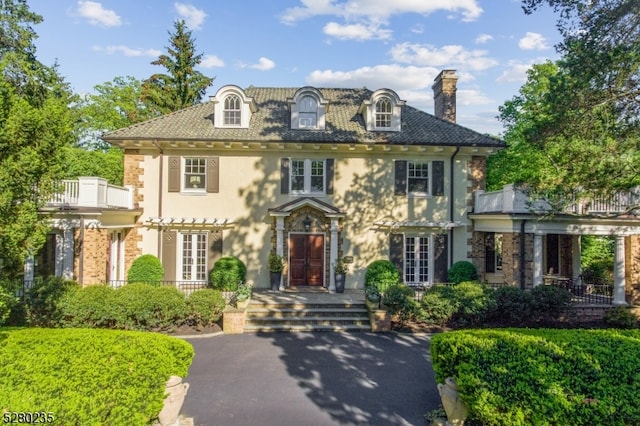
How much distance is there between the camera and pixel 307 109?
17.2 meters

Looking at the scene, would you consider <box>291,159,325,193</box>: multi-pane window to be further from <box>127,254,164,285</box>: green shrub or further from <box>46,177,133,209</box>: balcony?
<box>46,177,133,209</box>: balcony

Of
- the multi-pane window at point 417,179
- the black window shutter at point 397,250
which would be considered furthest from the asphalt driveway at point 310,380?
the multi-pane window at point 417,179

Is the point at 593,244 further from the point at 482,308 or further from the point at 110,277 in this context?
the point at 110,277

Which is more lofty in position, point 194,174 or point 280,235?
point 194,174

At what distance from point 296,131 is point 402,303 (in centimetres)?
898

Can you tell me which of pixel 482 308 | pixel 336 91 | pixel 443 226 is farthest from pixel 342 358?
pixel 336 91

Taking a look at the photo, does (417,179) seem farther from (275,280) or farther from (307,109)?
(275,280)

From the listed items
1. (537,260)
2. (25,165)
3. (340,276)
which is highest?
(25,165)

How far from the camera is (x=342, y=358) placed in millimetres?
9750

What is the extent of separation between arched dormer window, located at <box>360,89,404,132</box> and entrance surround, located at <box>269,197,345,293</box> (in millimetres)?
4487

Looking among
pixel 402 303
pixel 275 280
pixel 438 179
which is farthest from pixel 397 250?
pixel 275 280

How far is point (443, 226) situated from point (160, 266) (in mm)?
12243

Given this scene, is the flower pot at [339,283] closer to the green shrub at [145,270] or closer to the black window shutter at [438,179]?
the black window shutter at [438,179]

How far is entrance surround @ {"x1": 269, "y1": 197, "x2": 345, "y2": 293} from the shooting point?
16016 millimetres
